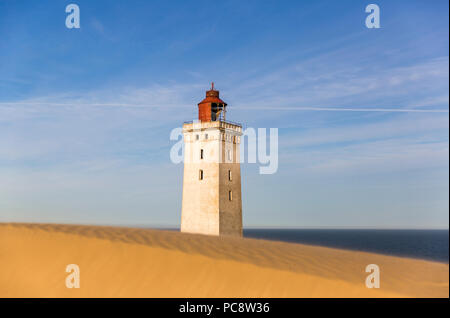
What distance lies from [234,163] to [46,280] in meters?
22.2

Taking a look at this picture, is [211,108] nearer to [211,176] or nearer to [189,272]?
[211,176]

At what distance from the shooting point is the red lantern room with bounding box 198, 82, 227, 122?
113ft

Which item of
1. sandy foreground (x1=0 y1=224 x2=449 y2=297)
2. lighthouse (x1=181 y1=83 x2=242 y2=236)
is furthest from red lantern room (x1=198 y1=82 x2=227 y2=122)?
sandy foreground (x1=0 y1=224 x2=449 y2=297)

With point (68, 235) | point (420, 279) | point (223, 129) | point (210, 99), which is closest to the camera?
point (420, 279)

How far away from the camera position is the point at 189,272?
12914mm

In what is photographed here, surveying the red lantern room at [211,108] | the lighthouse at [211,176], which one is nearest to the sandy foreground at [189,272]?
the lighthouse at [211,176]

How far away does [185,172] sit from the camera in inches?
1318

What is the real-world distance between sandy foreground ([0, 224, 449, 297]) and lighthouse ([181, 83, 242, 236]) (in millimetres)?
14820

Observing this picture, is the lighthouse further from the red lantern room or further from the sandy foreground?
the sandy foreground

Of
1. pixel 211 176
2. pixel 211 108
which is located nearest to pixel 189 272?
pixel 211 176

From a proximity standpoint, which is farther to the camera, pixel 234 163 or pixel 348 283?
pixel 234 163
